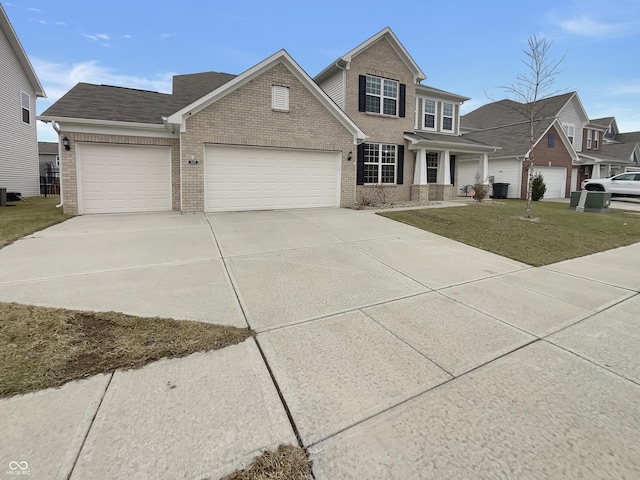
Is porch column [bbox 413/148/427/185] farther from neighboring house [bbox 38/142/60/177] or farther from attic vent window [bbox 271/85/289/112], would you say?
neighboring house [bbox 38/142/60/177]

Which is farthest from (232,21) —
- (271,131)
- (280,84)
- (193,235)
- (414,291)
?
(414,291)

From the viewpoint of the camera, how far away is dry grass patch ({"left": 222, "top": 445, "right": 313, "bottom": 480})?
1819mm

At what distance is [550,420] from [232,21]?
18915mm

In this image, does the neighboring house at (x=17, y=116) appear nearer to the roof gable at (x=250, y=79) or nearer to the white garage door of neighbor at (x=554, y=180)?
the roof gable at (x=250, y=79)

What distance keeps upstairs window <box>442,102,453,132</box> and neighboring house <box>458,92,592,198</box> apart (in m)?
2.82

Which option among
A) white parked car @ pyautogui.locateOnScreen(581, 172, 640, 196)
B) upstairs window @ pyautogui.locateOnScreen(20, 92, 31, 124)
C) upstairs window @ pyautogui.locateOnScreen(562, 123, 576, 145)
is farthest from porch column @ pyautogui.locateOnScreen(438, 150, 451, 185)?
upstairs window @ pyautogui.locateOnScreen(20, 92, 31, 124)

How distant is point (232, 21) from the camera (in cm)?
1611

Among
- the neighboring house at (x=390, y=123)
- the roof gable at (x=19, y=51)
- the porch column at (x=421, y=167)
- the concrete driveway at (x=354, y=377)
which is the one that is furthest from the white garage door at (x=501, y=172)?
the roof gable at (x=19, y=51)

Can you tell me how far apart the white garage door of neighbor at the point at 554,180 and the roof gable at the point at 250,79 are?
16810 mm

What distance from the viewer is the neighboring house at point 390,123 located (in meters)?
15.6

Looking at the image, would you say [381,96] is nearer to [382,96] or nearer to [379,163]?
[382,96]

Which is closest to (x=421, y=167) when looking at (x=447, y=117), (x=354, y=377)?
(x=447, y=117)

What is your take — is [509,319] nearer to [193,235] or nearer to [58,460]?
[58,460]

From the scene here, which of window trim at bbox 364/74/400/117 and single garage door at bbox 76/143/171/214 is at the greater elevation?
window trim at bbox 364/74/400/117
